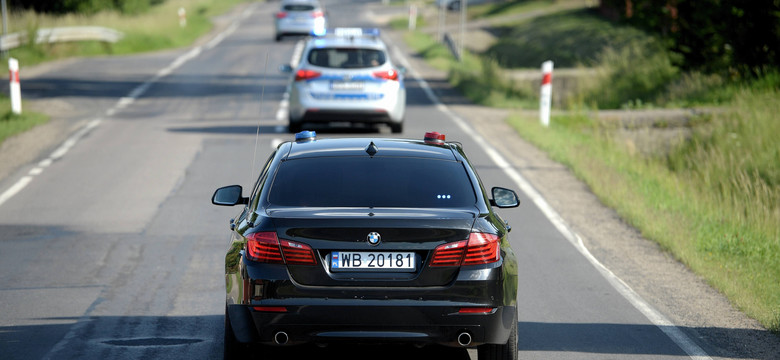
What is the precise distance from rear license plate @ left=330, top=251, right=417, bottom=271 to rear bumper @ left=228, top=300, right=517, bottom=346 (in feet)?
0.56

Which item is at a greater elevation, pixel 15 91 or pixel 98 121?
pixel 15 91

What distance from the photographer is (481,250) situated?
604cm

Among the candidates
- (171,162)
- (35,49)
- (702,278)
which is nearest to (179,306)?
(702,278)

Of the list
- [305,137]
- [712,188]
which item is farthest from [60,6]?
[305,137]

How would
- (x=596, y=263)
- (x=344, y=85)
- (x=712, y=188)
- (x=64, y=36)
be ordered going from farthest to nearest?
(x=64, y=36), (x=344, y=85), (x=712, y=188), (x=596, y=263)

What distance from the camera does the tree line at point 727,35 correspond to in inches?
970

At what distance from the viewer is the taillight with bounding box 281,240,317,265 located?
5.93m

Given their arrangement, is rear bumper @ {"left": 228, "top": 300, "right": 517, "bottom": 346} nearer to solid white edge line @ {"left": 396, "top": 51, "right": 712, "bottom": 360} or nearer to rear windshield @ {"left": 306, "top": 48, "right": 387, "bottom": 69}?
solid white edge line @ {"left": 396, "top": 51, "right": 712, "bottom": 360}

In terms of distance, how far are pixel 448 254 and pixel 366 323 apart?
0.53m

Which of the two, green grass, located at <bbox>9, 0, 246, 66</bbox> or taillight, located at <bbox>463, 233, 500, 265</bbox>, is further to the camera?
green grass, located at <bbox>9, 0, 246, 66</bbox>

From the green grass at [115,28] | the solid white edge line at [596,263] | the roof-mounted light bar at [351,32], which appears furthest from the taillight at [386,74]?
the green grass at [115,28]

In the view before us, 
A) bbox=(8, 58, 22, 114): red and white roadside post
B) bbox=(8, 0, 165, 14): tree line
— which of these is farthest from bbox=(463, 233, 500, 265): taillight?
bbox=(8, 0, 165, 14): tree line

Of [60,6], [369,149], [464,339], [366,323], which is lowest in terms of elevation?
[464,339]

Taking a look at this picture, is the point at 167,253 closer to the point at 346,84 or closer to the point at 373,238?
the point at 373,238
